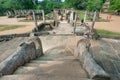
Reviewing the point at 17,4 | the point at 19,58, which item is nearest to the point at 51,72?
the point at 19,58

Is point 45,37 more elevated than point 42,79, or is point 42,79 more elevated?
point 42,79

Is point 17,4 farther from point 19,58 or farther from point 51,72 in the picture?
point 51,72

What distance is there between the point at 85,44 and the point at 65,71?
2.12 meters

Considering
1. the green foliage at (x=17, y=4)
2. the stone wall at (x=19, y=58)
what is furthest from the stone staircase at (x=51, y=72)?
the green foliage at (x=17, y=4)

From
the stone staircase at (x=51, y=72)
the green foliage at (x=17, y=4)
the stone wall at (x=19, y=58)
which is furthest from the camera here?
the green foliage at (x=17, y=4)

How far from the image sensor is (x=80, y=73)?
4012 mm

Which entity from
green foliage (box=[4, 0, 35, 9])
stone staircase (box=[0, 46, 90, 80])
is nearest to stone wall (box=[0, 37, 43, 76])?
stone staircase (box=[0, 46, 90, 80])

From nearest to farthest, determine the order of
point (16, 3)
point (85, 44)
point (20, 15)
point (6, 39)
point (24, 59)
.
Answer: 1. point (24, 59)
2. point (85, 44)
3. point (6, 39)
4. point (20, 15)
5. point (16, 3)

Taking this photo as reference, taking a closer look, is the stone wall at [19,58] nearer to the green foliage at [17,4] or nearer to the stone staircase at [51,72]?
the stone staircase at [51,72]

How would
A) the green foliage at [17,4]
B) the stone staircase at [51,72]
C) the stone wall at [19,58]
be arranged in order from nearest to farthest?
the stone staircase at [51,72]
the stone wall at [19,58]
the green foliage at [17,4]

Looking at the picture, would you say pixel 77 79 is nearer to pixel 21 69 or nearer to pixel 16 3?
pixel 21 69

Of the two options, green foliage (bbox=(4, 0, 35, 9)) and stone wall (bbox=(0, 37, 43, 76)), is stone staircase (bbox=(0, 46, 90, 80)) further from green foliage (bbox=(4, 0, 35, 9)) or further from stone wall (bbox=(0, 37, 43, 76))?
green foliage (bbox=(4, 0, 35, 9))

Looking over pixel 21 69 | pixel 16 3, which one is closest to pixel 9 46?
pixel 21 69

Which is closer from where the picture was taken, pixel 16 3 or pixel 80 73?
pixel 80 73
